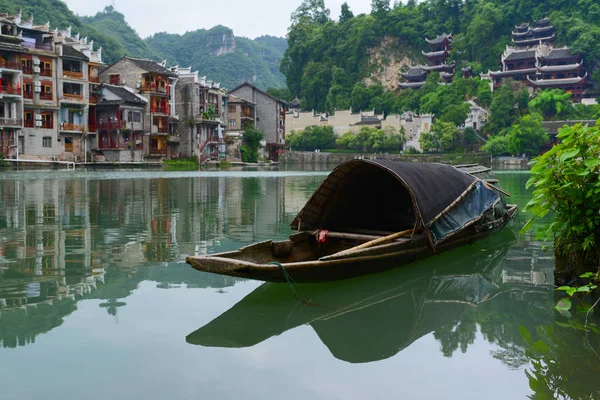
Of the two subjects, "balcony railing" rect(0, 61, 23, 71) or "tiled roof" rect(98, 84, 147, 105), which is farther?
"tiled roof" rect(98, 84, 147, 105)

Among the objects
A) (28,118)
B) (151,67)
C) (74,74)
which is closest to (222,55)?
(151,67)

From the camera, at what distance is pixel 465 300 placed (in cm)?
748

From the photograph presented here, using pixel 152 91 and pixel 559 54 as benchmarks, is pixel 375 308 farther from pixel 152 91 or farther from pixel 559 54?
pixel 559 54

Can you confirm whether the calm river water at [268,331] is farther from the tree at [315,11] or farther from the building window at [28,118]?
the tree at [315,11]

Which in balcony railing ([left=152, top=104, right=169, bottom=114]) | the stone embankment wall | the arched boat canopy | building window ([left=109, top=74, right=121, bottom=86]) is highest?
building window ([left=109, top=74, right=121, bottom=86])

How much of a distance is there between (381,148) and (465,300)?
75.5 meters

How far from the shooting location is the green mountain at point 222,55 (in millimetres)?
151000

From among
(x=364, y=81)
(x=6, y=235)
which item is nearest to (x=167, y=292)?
(x=6, y=235)

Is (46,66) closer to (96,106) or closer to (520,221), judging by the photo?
(96,106)

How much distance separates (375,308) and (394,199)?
549cm

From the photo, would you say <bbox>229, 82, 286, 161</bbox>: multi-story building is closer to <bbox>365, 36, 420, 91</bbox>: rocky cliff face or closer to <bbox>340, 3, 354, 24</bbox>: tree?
<bbox>365, 36, 420, 91</bbox>: rocky cliff face

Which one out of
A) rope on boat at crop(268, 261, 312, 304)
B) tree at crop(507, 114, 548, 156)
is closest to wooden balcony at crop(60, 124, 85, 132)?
rope on boat at crop(268, 261, 312, 304)

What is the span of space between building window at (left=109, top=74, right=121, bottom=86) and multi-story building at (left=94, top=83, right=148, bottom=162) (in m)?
1.87

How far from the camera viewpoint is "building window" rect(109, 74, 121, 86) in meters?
50.7
